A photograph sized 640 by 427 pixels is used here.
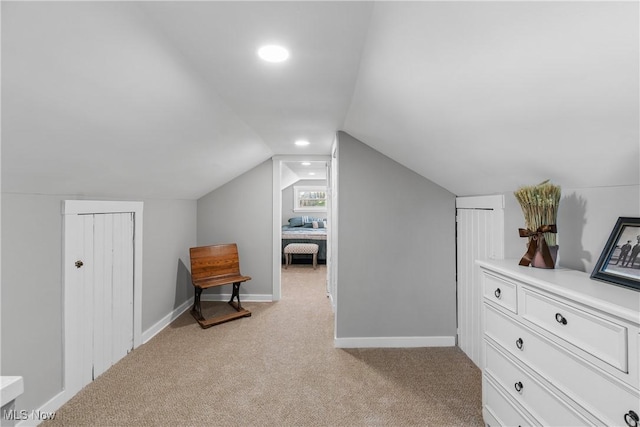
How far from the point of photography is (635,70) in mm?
834

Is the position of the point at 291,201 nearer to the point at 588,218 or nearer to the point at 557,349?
the point at 588,218

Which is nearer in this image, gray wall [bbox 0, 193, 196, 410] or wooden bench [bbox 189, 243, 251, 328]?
gray wall [bbox 0, 193, 196, 410]

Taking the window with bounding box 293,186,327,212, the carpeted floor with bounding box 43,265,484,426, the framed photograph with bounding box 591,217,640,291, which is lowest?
the carpeted floor with bounding box 43,265,484,426

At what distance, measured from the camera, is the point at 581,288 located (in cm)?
119

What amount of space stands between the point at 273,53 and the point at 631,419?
1919mm

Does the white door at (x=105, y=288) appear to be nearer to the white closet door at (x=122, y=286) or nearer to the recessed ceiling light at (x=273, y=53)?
the white closet door at (x=122, y=286)

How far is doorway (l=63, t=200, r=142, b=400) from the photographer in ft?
6.88

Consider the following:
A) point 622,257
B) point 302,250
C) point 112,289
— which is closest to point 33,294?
point 112,289

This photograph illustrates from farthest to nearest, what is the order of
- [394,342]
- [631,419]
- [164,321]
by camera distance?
1. [164,321]
2. [394,342]
3. [631,419]

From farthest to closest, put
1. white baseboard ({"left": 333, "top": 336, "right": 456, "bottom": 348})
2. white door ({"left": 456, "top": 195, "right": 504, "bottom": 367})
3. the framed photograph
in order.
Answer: white baseboard ({"left": 333, "top": 336, "right": 456, "bottom": 348}) < white door ({"left": 456, "top": 195, "right": 504, "bottom": 367}) < the framed photograph

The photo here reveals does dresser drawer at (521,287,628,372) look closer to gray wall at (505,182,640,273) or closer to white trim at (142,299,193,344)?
gray wall at (505,182,640,273)

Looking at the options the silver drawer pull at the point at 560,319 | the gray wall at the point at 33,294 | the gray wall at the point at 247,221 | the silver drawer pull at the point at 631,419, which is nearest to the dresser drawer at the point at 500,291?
the silver drawer pull at the point at 560,319

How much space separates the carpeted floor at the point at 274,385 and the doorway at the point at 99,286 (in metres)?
0.16

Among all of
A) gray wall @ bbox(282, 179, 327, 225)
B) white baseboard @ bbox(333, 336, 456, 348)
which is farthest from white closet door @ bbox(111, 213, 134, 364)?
gray wall @ bbox(282, 179, 327, 225)
